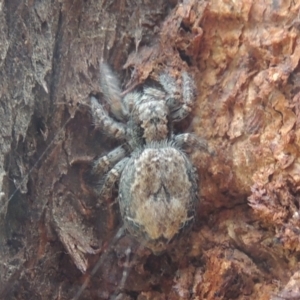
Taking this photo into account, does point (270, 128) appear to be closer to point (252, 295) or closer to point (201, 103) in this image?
point (201, 103)

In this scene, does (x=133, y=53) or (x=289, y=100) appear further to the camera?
(x=133, y=53)

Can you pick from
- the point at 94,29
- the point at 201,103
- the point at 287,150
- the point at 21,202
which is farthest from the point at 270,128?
the point at 21,202

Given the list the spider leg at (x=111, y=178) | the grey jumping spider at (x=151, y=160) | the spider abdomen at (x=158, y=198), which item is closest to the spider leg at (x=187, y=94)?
the grey jumping spider at (x=151, y=160)

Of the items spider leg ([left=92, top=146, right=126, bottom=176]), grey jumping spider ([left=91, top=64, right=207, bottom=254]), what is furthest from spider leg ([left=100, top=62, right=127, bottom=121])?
spider leg ([left=92, top=146, right=126, bottom=176])

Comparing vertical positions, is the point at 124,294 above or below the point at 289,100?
below

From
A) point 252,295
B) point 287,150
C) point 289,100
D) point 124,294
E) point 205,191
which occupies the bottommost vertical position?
point 124,294
